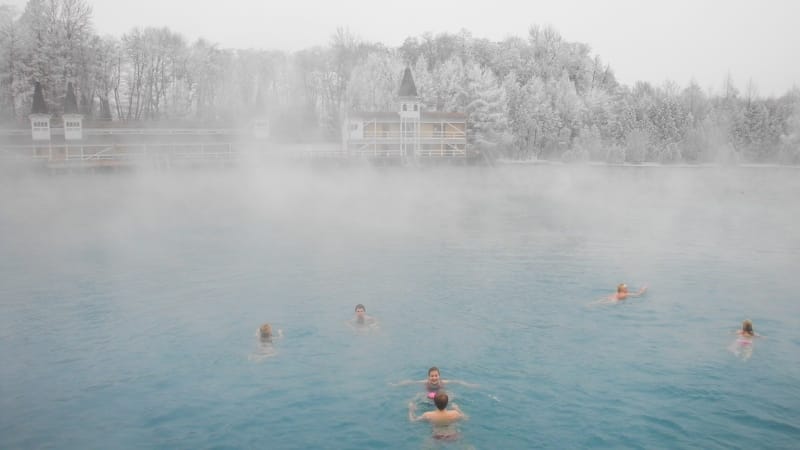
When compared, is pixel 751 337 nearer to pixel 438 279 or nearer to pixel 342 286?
pixel 438 279

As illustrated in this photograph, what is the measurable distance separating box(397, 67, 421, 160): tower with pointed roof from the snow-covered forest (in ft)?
42.9

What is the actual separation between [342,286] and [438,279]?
3.49 metres

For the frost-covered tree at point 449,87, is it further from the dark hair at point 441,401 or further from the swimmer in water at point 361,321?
the dark hair at point 441,401

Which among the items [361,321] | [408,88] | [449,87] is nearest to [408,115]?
[408,88]

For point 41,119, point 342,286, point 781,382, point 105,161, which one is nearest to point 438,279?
point 342,286

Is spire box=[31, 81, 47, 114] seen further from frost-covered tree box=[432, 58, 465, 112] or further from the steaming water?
frost-covered tree box=[432, 58, 465, 112]

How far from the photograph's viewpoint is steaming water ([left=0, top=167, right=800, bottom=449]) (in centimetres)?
1205

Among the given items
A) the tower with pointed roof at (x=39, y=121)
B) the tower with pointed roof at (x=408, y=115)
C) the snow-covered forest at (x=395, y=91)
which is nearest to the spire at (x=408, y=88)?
the tower with pointed roof at (x=408, y=115)

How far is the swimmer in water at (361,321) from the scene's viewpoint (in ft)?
56.9

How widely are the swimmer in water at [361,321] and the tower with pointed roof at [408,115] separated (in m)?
55.7

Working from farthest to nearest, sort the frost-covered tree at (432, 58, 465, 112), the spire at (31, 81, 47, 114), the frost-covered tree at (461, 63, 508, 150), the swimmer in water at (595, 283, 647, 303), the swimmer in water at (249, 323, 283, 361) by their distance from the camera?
the frost-covered tree at (432, 58, 465, 112)
the frost-covered tree at (461, 63, 508, 150)
the spire at (31, 81, 47, 114)
the swimmer in water at (595, 283, 647, 303)
the swimmer in water at (249, 323, 283, 361)

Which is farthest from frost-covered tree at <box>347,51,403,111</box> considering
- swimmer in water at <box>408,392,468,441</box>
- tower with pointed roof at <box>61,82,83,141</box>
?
swimmer in water at <box>408,392,468,441</box>

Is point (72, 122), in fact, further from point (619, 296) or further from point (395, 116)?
point (619, 296)

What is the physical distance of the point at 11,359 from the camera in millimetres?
14961
